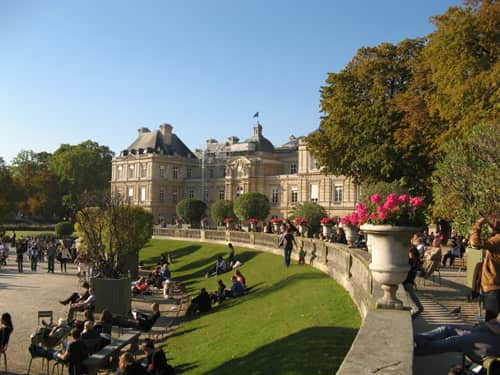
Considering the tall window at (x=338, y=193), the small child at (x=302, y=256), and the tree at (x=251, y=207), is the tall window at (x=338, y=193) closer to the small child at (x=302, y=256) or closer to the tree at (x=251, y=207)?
the tree at (x=251, y=207)

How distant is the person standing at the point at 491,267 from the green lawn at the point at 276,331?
245 cm

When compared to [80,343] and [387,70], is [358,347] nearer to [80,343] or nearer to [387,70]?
[80,343]

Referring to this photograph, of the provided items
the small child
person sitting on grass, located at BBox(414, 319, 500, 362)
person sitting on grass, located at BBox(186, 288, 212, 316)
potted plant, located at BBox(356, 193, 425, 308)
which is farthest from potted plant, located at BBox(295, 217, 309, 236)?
person sitting on grass, located at BBox(414, 319, 500, 362)

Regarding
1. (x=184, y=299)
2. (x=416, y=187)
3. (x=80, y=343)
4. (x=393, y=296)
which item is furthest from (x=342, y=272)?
(x=416, y=187)

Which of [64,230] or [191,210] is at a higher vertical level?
[191,210]

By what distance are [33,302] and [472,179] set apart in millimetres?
16377

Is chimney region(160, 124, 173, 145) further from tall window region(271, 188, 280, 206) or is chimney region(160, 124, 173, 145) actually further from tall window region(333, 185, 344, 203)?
tall window region(333, 185, 344, 203)

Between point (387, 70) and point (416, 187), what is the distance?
7.59 meters

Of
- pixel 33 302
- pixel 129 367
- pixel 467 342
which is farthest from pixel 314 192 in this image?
pixel 467 342

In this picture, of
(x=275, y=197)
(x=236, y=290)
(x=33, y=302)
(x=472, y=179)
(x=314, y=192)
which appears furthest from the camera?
(x=275, y=197)

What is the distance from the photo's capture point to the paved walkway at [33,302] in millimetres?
13453

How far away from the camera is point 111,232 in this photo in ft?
73.8

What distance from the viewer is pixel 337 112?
30656mm

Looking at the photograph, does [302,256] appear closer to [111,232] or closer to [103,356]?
[111,232]
